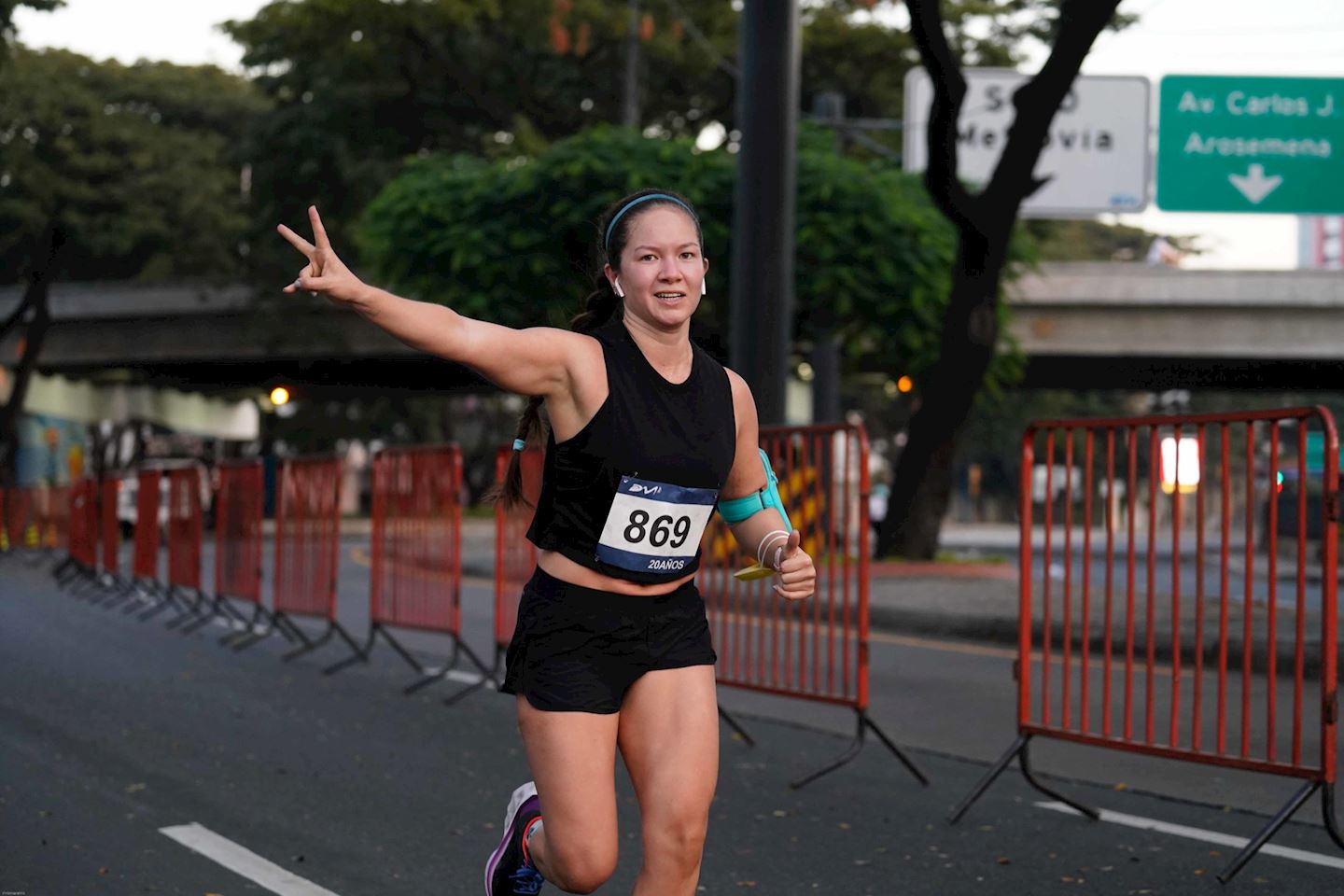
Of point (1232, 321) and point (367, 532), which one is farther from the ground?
point (1232, 321)

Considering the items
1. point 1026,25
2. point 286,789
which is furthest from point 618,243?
point 1026,25

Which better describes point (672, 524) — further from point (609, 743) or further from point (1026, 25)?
point (1026, 25)

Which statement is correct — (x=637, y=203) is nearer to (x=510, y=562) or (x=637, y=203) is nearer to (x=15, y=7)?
(x=510, y=562)

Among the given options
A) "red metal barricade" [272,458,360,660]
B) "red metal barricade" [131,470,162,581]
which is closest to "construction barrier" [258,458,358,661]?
"red metal barricade" [272,458,360,660]

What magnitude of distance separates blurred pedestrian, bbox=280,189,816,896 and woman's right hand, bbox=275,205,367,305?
34cm

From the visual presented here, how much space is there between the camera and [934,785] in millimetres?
7336

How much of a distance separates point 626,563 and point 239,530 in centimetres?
1106

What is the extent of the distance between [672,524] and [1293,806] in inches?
112

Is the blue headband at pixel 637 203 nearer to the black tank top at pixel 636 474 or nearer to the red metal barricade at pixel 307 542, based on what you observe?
the black tank top at pixel 636 474

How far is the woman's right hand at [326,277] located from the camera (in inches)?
135

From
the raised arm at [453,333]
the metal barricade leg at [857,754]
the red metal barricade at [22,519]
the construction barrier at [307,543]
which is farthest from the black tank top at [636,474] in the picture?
the red metal barricade at [22,519]

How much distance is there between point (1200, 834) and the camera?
6305 millimetres

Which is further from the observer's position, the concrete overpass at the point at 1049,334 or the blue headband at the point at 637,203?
the concrete overpass at the point at 1049,334

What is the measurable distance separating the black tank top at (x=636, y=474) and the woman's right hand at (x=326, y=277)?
0.60 metres
